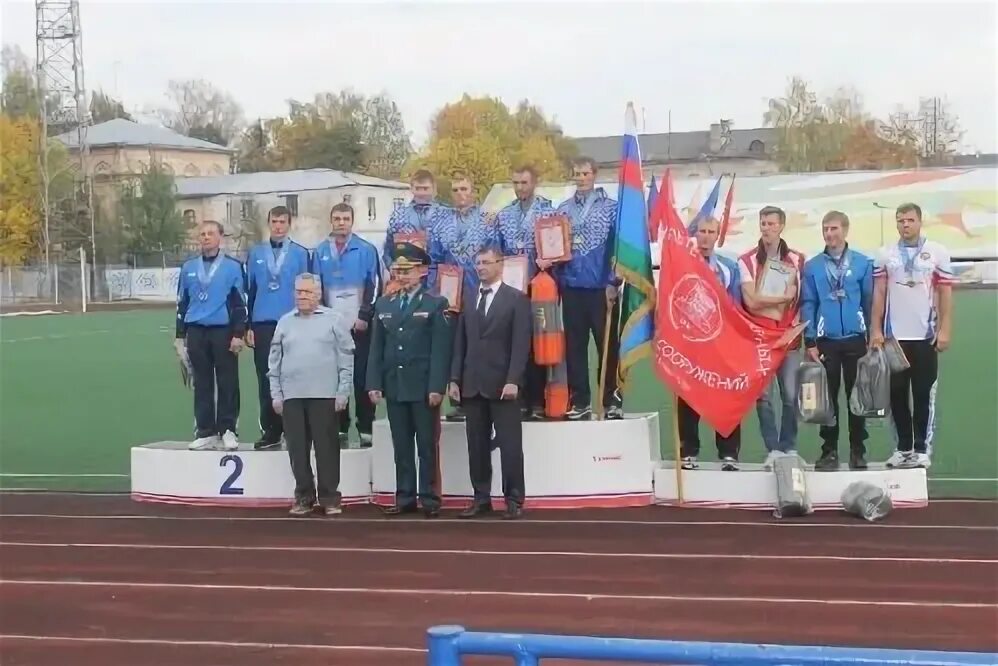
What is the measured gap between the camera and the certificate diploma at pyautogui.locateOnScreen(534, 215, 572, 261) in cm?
858

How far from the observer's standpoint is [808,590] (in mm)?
6285

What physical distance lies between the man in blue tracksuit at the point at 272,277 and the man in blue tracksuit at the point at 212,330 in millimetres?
93

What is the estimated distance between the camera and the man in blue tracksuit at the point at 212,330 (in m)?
9.27

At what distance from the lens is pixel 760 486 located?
8477mm

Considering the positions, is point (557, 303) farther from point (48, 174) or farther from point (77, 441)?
point (48, 174)

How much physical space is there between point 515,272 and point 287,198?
130 feet

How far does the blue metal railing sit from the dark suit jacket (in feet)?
17.4

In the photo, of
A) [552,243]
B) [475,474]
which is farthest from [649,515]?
[552,243]

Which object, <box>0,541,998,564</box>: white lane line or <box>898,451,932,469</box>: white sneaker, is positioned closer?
<box>0,541,998,564</box>: white lane line

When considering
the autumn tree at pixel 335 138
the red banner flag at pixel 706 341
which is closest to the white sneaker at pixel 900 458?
the red banner flag at pixel 706 341

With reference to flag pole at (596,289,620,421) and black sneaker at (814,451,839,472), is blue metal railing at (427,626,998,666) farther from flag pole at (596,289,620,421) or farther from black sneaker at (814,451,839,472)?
flag pole at (596,289,620,421)

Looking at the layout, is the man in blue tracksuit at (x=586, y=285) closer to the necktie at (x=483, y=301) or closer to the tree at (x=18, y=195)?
the necktie at (x=483, y=301)

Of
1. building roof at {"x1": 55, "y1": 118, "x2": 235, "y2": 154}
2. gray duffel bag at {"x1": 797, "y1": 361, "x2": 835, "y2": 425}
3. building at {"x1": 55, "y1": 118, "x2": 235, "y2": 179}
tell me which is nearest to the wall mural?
building at {"x1": 55, "y1": 118, "x2": 235, "y2": 179}

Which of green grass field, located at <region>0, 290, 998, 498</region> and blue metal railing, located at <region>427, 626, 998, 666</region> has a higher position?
blue metal railing, located at <region>427, 626, 998, 666</region>
